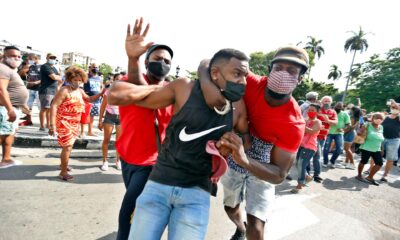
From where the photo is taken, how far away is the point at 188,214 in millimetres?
1782

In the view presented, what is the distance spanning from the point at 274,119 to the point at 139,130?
113 centimetres

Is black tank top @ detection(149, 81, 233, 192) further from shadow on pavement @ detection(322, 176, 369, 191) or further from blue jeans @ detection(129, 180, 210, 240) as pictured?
shadow on pavement @ detection(322, 176, 369, 191)

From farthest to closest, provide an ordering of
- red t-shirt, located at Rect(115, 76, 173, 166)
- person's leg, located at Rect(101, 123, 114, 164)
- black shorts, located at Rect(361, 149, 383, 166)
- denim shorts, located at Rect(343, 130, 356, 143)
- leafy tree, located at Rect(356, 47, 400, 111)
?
1. leafy tree, located at Rect(356, 47, 400, 111)
2. denim shorts, located at Rect(343, 130, 356, 143)
3. black shorts, located at Rect(361, 149, 383, 166)
4. person's leg, located at Rect(101, 123, 114, 164)
5. red t-shirt, located at Rect(115, 76, 173, 166)

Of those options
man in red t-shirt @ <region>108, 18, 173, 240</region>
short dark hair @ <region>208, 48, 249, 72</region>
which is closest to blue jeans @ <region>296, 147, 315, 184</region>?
man in red t-shirt @ <region>108, 18, 173, 240</region>

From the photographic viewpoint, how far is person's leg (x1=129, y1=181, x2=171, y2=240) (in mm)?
1755

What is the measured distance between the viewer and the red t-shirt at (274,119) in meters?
2.27

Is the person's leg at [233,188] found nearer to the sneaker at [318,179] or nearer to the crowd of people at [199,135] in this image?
the crowd of people at [199,135]

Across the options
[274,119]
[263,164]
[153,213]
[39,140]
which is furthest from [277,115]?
[39,140]

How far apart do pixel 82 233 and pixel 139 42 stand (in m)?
2.17

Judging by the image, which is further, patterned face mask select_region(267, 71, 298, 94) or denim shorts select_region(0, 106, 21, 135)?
denim shorts select_region(0, 106, 21, 135)

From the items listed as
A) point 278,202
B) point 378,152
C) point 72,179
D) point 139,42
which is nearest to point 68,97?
point 72,179

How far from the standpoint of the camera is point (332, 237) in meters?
3.69

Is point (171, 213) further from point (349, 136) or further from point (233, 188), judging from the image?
point (349, 136)

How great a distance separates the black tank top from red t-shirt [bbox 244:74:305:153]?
532 millimetres
